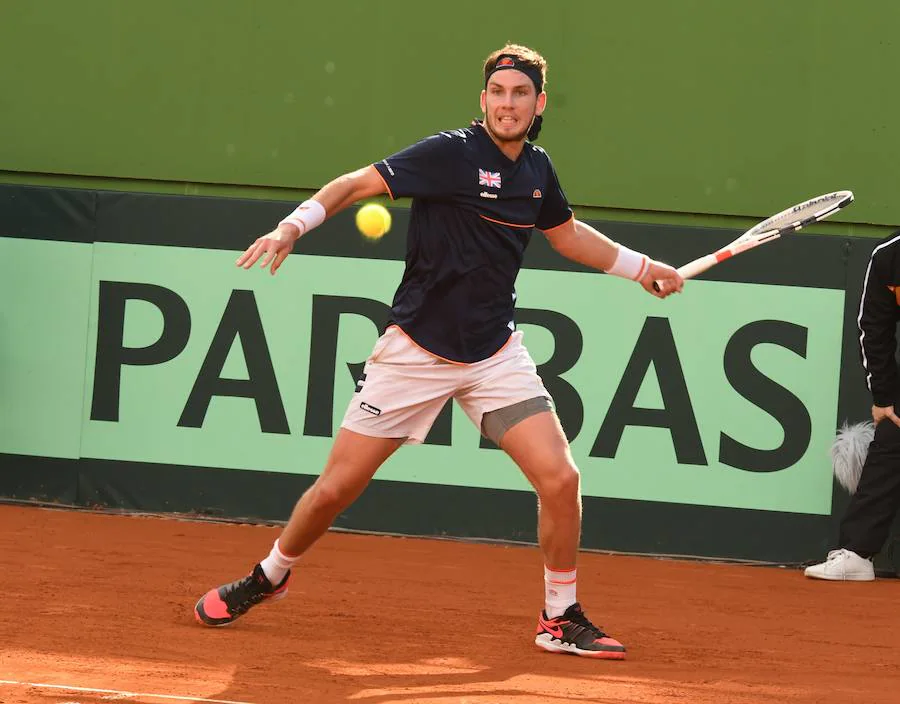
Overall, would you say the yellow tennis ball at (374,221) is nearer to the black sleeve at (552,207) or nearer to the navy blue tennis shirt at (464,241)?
the black sleeve at (552,207)

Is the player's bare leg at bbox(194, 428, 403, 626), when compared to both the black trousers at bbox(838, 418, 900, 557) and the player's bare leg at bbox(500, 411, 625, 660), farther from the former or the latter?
the black trousers at bbox(838, 418, 900, 557)

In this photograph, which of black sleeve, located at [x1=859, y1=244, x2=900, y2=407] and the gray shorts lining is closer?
the gray shorts lining

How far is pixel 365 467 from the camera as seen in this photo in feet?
15.5

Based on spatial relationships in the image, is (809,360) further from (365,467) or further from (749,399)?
(365,467)

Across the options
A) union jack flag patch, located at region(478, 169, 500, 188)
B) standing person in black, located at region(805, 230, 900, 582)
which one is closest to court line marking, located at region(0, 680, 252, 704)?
union jack flag patch, located at region(478, 169, 500, 188)

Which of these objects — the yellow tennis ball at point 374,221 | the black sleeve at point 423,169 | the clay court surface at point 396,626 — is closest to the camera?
the clay court surface at point 396,626

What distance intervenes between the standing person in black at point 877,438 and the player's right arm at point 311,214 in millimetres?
3140

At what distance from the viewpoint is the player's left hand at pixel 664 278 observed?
16.6 feet

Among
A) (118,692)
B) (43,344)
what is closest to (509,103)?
(118,692)

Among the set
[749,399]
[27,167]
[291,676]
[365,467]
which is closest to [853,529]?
[749,399]

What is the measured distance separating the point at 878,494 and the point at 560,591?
258 centimetres

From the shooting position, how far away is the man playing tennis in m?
4.66

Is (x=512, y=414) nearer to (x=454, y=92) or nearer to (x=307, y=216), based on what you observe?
(x=307, y=216)

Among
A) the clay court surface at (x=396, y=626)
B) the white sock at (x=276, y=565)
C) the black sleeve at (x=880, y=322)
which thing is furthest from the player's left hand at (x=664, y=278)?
the black sleeve at (x=880, y=322)
